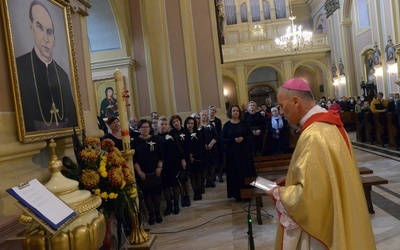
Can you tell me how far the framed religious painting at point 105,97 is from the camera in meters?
7.68

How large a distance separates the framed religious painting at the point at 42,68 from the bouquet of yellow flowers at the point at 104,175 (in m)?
0.27

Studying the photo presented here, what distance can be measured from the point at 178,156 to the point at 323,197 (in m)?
3.68

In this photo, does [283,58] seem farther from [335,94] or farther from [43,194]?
[43,194]

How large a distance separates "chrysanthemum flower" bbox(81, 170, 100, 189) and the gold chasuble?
3.96 ft

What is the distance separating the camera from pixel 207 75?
966cm

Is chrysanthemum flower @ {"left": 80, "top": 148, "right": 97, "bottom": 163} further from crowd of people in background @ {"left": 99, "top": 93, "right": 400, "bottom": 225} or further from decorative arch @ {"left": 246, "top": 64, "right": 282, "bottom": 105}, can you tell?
decorative arch @ {"left": 246, "top": 64, "right": 282, "bottom": 105}

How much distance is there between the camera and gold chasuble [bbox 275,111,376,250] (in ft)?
6.48

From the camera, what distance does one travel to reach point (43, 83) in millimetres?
2707

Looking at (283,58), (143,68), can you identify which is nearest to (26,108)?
(143,68)

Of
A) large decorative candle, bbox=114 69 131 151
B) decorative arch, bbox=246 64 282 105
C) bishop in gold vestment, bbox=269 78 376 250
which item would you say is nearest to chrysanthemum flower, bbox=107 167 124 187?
large decorative candle, bbox=114 69 131 151

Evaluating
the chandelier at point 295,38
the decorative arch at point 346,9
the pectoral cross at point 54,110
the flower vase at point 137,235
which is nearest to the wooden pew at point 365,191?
the flower vase at point 137,235

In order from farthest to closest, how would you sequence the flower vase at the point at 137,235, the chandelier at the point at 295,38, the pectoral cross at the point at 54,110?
the chandelier at the point at 295,38 < the flower vase at the point at 137,235 < the pectoral cross at the point at 54,110

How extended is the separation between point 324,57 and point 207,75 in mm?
16268

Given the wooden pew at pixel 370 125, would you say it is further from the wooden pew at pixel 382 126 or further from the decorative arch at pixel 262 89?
the decorative arch at pixel 262 89
